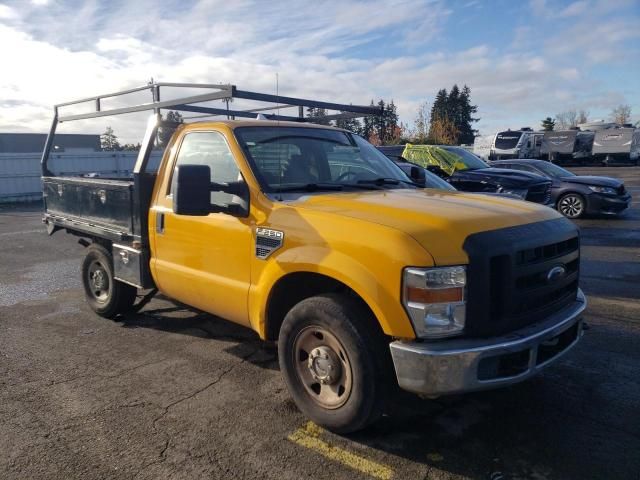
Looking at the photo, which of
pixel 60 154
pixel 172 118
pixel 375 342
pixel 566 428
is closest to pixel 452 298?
pixel 375 342

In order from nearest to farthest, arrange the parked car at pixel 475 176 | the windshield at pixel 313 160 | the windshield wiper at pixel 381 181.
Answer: the windshield at pixel 313 160 < the windshield wiper at pixel 381 181 < the parked car at pixel 475 176

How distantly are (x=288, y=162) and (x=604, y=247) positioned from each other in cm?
772

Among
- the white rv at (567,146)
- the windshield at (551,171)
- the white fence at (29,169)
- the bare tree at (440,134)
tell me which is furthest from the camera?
the bare tree at (440,134)

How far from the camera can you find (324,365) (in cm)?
328

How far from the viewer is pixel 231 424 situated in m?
3.46

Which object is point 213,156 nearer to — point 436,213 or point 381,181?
point 381,181

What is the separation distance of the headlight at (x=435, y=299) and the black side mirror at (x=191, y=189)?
4.76 feet

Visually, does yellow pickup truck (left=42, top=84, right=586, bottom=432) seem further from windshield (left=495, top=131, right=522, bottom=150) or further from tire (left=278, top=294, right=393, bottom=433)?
windshield (left=495, top=131, right=522, bottom=150)

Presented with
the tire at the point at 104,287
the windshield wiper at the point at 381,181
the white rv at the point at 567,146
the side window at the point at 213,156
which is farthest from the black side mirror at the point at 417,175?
the white rv at the point at 567,146

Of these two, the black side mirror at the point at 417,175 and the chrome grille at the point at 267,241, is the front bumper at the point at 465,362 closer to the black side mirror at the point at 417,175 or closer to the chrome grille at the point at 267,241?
the chrome grille at the point at 267,241

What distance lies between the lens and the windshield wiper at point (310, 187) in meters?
3.84

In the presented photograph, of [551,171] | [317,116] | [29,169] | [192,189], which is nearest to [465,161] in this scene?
[551,171]

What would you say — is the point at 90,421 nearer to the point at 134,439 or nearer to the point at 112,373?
the point at 134,439

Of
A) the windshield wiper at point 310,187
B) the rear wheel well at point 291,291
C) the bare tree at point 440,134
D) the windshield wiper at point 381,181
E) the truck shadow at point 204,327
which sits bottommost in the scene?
the truck shadow at point 204,327
